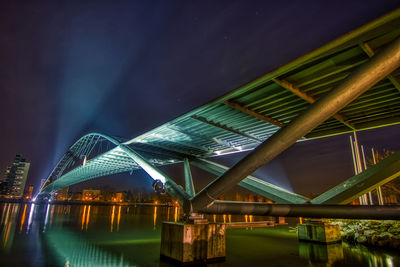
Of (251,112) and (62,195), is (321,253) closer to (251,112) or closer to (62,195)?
(251,112)

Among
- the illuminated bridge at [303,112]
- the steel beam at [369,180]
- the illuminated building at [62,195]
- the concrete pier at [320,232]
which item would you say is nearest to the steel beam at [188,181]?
the illuminated bridge at [303,112]

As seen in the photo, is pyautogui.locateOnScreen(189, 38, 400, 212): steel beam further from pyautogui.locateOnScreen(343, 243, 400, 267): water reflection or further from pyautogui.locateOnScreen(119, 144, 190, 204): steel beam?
pyautogui.locateOnScreen(343, 243, 400, 267): water reflection

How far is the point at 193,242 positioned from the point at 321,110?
6200 millimetres

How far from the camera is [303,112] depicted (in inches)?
205

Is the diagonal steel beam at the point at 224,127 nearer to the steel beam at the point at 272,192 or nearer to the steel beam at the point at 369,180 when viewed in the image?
the steel beam at the point at 272,192

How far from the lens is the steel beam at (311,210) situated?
627 cm

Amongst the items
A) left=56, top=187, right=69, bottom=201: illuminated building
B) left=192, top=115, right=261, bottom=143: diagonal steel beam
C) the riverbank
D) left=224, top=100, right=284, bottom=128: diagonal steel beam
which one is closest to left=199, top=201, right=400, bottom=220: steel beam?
left=224, top=100, right=284, bottom=128: diagonal steel beam

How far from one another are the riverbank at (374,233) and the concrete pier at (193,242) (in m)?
9.17

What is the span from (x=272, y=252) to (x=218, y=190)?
6.34 metres

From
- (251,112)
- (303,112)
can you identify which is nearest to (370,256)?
(251,112)

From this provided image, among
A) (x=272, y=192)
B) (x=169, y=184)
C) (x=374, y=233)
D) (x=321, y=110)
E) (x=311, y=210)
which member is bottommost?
(x=374, y=233)

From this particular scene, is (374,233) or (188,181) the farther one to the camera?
(188,181)

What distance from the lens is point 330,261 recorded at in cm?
909

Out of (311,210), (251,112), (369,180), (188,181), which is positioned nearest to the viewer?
(311,210)
